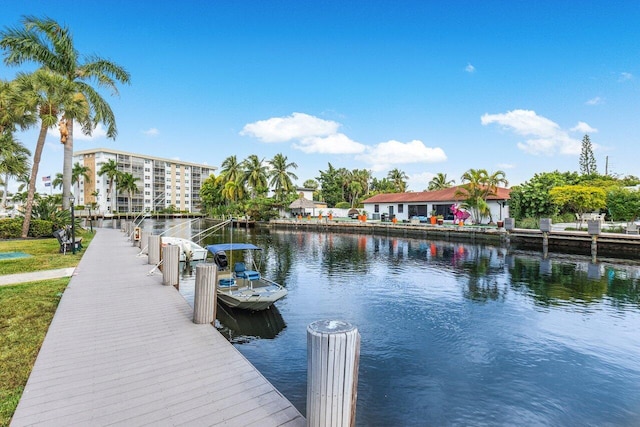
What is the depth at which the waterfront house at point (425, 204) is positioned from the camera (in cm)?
4325

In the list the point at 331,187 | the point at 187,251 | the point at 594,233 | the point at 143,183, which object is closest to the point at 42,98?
the point at 187,251

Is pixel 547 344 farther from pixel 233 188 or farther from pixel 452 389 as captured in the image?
pixel 233 188

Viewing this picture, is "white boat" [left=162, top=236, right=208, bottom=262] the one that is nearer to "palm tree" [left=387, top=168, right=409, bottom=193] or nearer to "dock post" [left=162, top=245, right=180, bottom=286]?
"dock post" [left=162, top=245, right=180, bottom=286]

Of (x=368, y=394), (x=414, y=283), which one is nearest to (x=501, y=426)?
(x=368, y=394)

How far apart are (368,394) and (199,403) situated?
3.79m

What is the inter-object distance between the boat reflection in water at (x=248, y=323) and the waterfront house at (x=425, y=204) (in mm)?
37740

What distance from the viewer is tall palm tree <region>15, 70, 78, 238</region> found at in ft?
79.4

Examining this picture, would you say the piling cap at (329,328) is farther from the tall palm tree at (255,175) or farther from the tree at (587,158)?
the tree at (587,158)

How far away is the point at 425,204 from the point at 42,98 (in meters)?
43.2

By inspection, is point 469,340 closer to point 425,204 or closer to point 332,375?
point 332,375

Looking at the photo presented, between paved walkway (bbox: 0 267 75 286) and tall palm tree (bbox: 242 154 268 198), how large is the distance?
5318cm

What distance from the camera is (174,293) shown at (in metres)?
10.7

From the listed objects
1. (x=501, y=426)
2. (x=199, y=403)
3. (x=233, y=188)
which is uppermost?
(x=233, y=188)

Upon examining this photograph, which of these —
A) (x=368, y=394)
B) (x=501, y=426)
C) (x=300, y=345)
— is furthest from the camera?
(x=300, y=345)
